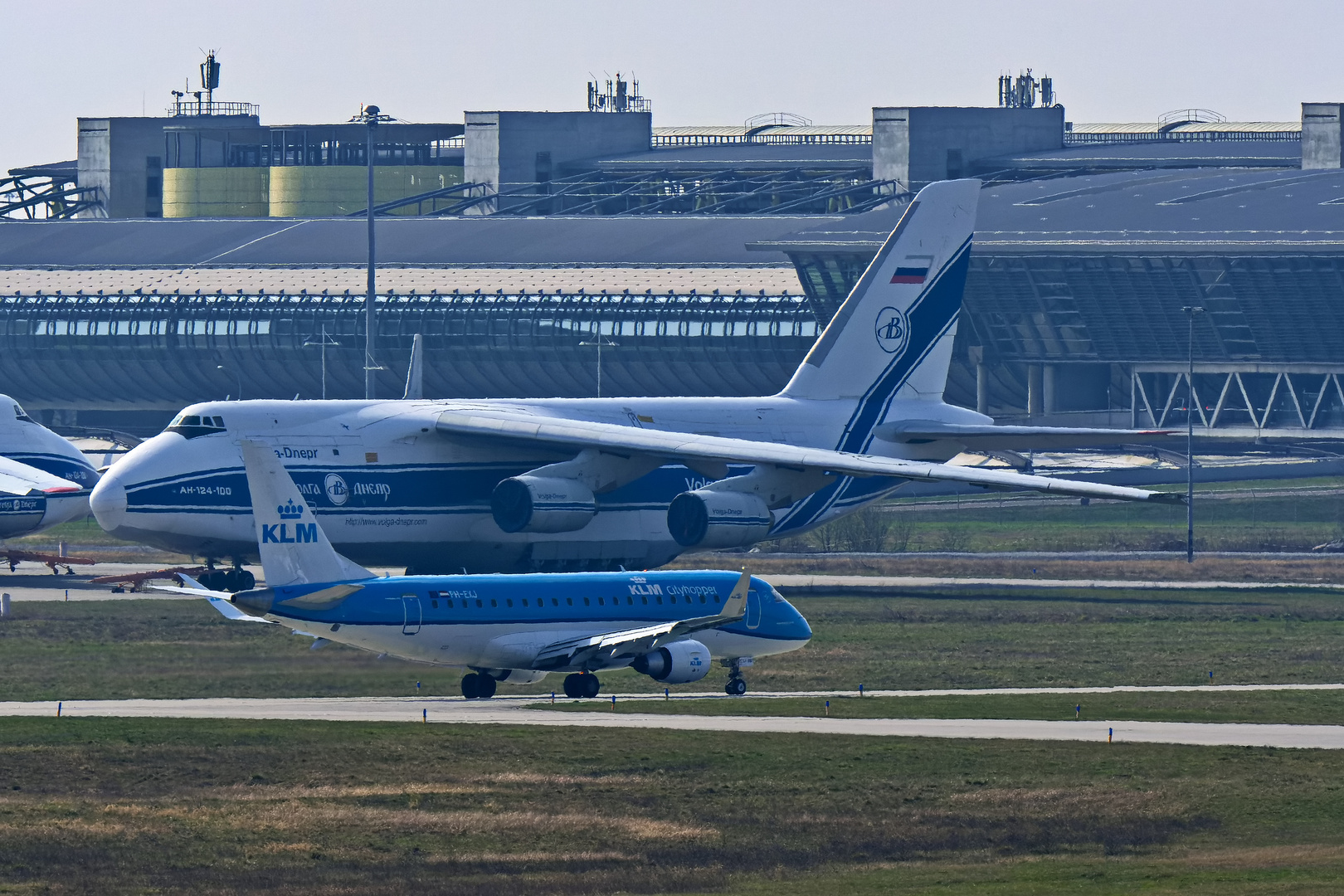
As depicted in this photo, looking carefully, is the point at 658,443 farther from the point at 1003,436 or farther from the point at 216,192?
the point at 216,192

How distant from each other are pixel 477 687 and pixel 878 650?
44.4 feet

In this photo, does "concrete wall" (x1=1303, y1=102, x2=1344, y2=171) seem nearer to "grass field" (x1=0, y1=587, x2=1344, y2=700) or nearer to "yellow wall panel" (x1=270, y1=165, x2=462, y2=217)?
"yellow wall panel" (x1=270, y1=165, x2=462, y2=217)

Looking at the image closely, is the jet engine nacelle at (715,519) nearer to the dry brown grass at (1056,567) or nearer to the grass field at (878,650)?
the grass field at (878,650)

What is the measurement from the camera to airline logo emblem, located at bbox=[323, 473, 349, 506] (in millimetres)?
64188

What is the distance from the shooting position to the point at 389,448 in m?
→ 65.9

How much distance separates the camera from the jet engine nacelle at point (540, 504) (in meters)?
66.0

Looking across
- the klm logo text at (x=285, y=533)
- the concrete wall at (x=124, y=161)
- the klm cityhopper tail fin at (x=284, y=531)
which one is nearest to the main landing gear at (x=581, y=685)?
the klm cityhopper tail fin at (x=284, y=531)

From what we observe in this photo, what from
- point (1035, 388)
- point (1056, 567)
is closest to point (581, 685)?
point (1056, 567)

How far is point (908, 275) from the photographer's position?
7475cm

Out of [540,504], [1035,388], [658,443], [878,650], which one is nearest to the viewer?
[878,650]

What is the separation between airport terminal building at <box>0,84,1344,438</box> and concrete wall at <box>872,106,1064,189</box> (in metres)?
0.23

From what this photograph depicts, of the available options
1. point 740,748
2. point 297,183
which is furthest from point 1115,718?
point 297,183

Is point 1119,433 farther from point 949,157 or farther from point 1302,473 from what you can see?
point 949,157

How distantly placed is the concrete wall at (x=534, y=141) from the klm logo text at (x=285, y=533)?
135504 mm
